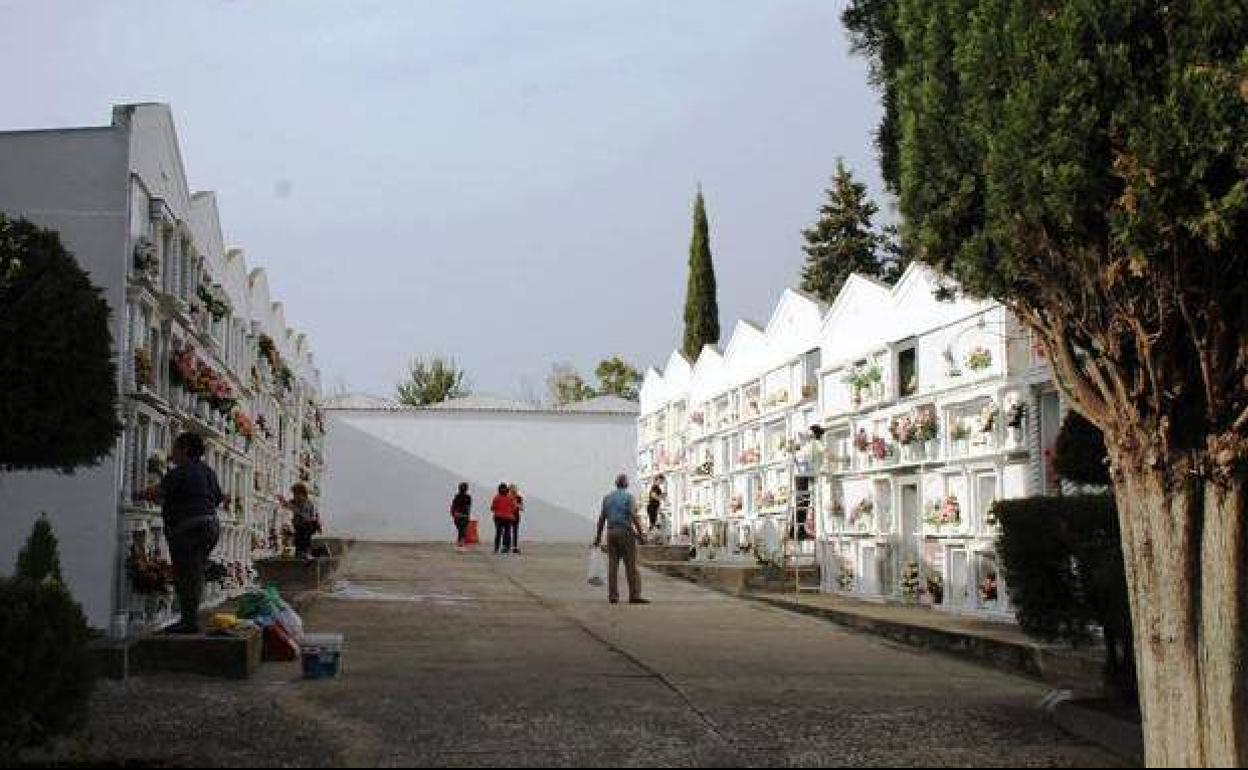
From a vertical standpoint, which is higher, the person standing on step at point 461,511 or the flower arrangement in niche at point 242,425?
the flower arrangement in niche at point 242,425

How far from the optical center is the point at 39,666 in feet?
21.2

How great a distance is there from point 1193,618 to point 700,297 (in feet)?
92.4

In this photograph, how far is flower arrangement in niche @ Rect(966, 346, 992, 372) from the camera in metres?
14.3

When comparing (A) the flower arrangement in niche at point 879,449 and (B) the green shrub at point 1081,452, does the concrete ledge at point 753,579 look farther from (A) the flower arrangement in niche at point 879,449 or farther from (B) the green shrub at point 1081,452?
(B) the green shrub at point 1081,452

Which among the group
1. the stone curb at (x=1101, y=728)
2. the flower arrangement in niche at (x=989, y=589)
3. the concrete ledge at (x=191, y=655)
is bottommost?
the stone curb at (x=1101, y=728)

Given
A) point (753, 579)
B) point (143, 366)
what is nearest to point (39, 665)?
point (143, 366)

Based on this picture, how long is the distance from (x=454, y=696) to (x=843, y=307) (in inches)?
439

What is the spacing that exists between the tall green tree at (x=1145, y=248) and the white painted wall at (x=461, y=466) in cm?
3066

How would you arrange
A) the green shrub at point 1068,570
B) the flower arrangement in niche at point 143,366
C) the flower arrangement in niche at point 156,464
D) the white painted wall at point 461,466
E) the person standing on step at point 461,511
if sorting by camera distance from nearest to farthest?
the green shrub at point 1068,570
the flower arrangement in niche at point 143,366
the flower arrangement in niche at point 156,464
the person standing on step at point 461,511
the white painted wall at point 461,466

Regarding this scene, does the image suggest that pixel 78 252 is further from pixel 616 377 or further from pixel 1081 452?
pixel 616 377

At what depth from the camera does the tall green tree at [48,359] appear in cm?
727

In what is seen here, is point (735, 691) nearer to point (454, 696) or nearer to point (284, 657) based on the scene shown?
point (454, 696)

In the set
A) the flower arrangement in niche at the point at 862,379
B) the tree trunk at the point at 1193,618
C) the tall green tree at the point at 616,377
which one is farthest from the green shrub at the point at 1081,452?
the tall green tree at the point at 616,377

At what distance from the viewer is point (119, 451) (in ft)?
35.7
